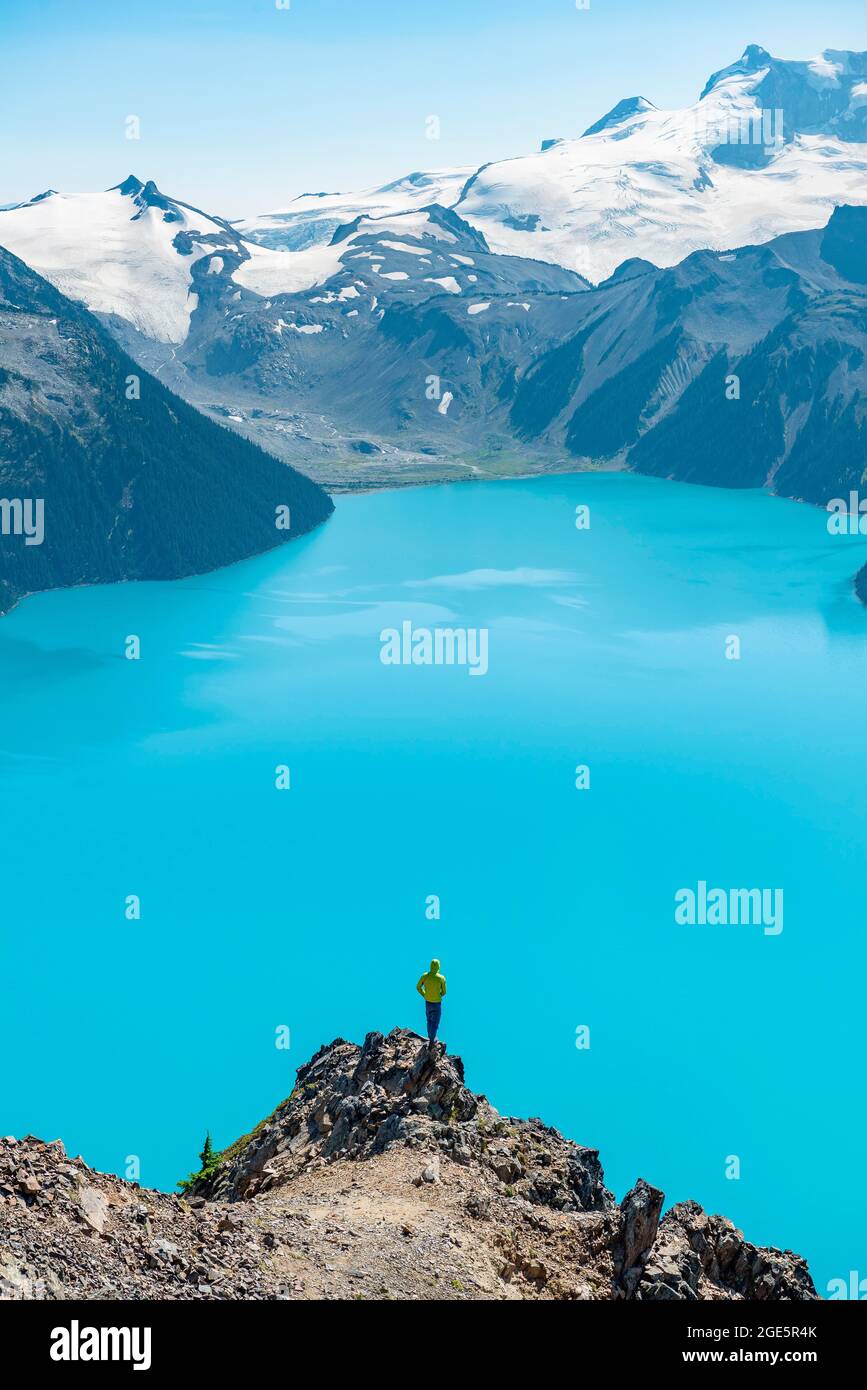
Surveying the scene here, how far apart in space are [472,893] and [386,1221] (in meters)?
65.4

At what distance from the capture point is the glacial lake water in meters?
76.0

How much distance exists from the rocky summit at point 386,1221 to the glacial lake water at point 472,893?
2686cm

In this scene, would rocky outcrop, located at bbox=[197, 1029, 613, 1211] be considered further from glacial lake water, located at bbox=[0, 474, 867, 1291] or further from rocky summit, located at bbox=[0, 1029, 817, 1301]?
glacial lake water, located at bbox=[0, 474, 867, 1291]

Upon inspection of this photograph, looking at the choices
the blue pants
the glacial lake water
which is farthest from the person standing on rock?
the glacial lake water

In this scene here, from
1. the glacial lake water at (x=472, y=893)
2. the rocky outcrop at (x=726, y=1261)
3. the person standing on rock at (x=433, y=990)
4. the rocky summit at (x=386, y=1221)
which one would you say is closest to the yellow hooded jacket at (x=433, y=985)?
the person standing on rock at (x=433, y=990)

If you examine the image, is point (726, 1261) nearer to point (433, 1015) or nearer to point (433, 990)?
point (433, 1015)

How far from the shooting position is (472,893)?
334ft

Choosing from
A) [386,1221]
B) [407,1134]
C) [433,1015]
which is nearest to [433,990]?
[433,1015]

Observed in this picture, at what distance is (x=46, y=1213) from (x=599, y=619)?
159 meters

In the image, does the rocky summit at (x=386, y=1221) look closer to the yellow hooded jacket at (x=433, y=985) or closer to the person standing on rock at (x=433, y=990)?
the person standing on rock at (x=433, y=990)

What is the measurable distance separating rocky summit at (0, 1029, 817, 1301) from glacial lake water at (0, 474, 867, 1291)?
2686 centimetres

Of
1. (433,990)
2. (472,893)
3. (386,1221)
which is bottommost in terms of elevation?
(386,1221)

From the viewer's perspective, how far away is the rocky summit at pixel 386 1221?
101 feet

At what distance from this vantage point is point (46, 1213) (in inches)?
1218
